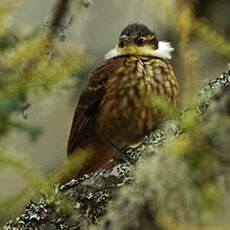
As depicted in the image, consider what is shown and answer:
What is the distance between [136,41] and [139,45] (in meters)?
0.03

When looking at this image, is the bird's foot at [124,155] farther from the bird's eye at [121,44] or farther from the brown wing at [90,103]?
the bird's eye at [121,44]

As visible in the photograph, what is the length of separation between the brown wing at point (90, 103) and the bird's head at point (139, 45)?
0.09 metres

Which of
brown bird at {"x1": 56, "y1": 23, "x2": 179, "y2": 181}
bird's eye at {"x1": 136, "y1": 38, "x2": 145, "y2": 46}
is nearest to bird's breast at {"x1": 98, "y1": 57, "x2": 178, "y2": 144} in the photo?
brown bird at {"x1": 56, "y1": 23, "x2": 179, "y2": 181}

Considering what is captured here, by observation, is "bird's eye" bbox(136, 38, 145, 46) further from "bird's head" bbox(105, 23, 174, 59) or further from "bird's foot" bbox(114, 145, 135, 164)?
"bird's foot" bbox(114, 145, 135, 164)

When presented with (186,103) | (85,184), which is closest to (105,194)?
(85,184)

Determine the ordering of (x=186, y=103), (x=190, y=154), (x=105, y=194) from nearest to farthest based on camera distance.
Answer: (x=190, y=154), (x=186, y=103), (x=105, y=194)

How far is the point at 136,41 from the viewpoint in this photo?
4137mm

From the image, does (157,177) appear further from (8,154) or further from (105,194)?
(105,194)

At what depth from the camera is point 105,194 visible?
3.14m

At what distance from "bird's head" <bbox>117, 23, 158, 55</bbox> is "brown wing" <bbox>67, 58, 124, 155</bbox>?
90 millimetres

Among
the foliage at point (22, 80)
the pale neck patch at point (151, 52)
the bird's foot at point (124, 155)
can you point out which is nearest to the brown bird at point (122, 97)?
the pale neck patch at point (151, 52)

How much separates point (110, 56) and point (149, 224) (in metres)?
2.62

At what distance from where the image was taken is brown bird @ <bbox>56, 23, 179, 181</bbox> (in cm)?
388

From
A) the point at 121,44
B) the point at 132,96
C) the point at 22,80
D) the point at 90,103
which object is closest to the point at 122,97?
the point at 132,96
